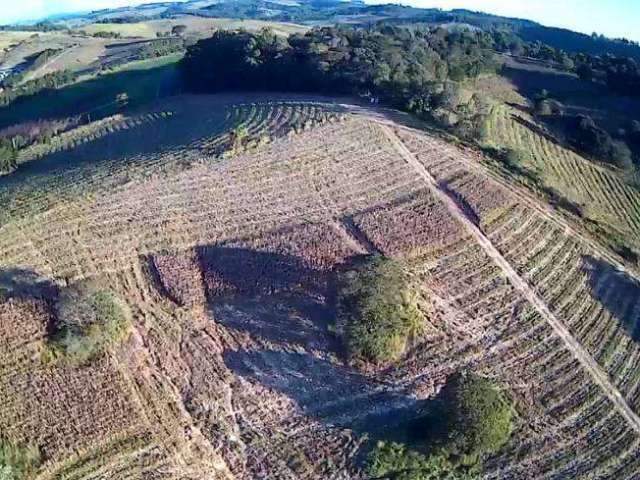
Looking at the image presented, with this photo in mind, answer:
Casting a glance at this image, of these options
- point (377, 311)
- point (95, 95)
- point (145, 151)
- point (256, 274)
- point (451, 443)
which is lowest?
point (451, 443)

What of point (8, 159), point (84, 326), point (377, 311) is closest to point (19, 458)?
point (84, 326)

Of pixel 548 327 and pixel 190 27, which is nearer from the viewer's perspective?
pixel 548 327

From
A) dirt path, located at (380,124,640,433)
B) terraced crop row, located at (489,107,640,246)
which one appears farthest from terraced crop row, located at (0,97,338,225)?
terraced crop row, located at (489,107,640,246)

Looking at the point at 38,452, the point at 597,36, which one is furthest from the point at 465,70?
the point at 597,36

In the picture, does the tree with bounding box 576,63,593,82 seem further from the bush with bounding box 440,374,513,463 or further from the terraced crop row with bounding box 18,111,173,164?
the bush with bounding box 440,374,513,463

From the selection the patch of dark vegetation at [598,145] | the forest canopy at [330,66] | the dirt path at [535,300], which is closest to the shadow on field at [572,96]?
the patch of dark vegetation at [598,145]

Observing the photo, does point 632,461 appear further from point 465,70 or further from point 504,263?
point 465,70

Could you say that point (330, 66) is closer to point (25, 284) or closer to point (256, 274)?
point (256, 274)
